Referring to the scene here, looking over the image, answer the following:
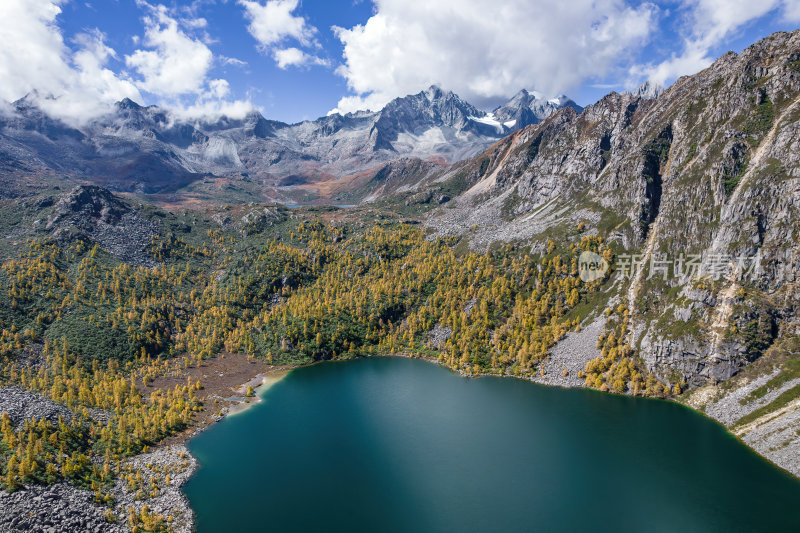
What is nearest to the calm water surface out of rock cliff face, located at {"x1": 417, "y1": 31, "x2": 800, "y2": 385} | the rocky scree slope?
the rocky scree slope

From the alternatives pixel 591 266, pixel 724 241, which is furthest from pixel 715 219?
pixel 591 266

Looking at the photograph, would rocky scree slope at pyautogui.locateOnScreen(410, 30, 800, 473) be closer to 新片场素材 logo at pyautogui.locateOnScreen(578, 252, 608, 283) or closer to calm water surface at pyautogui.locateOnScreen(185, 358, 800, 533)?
新片场素材 logo at pyautogui.locateOnScreen(578, 252, 608, 283)

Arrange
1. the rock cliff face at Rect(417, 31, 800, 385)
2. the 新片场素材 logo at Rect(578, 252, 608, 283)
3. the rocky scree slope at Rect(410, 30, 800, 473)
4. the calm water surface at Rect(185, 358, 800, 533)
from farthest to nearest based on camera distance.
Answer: the 新片场素材 logo at Rect(578, 252, 608, 283)
the rock cliff face at Rect(417, 31, 800, 385)
the rocky scree slope at Rect(410, 30, 800, 473)
the calm water surface at Rect(185, 358, 800, 533)

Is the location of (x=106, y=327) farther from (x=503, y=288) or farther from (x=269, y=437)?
(x=503, y=288)

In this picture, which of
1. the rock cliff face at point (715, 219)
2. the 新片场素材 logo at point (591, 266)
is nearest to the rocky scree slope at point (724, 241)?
the rock cliff face at point (715, 219)

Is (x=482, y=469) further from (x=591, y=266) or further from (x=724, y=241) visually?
(x=591, y=266)

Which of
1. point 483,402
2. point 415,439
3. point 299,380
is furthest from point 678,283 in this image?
point 299,380
